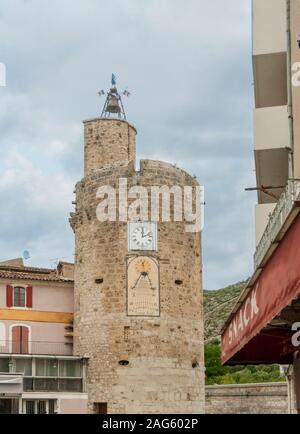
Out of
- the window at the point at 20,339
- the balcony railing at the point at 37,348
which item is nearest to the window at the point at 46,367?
the balcony railing at the point at 37,348

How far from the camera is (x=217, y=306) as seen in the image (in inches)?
3851

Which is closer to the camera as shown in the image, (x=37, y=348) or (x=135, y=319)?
(x=135, y=319)

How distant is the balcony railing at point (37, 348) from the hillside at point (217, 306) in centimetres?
4243

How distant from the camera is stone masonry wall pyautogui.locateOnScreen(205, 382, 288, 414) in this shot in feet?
146

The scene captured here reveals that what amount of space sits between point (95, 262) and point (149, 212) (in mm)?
3341

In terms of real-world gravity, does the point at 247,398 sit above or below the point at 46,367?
below

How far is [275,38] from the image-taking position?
2005cm

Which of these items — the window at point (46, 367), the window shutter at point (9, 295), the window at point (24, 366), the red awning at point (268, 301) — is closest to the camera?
the red awning at point (268, 301)

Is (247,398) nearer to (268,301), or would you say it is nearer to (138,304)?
(138,304)

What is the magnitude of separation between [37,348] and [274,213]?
28718 millimetres

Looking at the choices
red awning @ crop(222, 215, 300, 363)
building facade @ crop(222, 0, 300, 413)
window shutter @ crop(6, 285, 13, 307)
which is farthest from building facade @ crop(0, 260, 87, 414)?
red awning @ crop(222, 215, 300, 363)

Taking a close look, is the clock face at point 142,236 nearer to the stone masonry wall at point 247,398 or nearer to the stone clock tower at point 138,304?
the stone clock tower at point 138,304

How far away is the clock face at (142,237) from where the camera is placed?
3816 centimetres

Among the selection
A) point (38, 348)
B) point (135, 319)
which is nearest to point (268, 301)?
point (135, 319)
